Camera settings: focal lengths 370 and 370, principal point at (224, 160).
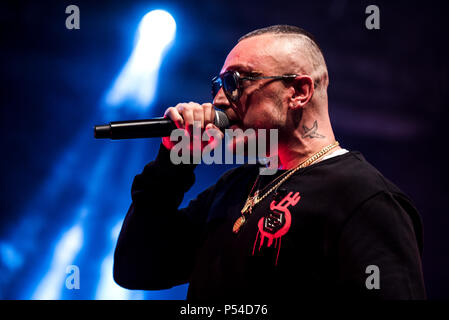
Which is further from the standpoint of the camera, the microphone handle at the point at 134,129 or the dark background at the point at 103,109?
the dark background at the point at 103,109

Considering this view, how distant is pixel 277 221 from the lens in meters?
1.09

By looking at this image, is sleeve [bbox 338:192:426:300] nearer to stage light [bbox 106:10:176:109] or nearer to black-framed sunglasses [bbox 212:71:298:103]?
black-framed sunglasses [bbox 212:71:298:103]

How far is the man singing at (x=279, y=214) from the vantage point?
3.03 feet

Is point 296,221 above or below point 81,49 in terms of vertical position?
below

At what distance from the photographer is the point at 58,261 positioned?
7.86 feet

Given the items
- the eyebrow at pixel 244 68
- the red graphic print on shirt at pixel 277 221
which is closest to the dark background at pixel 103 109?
the eyebrow at pixel 244 68

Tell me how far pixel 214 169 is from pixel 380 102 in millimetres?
1170

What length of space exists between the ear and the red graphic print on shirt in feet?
1.22

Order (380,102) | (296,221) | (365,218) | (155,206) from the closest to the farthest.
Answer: (365,218) → (296,221) → (155,206) → (380,102)

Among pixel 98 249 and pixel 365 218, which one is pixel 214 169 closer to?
pixel 98 249

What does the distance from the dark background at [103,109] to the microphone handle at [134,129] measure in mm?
1233

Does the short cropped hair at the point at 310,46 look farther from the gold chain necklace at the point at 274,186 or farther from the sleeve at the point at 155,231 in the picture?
the sleeve at the point at 155,231
